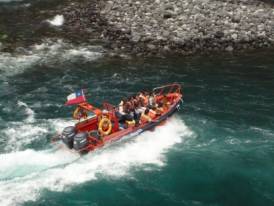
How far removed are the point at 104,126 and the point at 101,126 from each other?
206mm

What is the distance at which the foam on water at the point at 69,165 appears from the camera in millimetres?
25922

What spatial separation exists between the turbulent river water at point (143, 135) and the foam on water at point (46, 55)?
0.07 meters

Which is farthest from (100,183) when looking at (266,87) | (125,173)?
(266,87)

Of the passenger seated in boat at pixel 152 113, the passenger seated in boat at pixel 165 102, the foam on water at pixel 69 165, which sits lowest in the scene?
the foam on water at pixel 69 165

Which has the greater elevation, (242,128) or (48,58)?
(48,58)

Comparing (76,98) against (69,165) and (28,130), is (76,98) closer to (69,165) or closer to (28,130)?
(28,130)

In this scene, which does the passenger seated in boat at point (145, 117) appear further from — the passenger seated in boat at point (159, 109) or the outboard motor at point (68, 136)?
the outboard motor at point (68, 136)

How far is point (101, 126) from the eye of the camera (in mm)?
29609

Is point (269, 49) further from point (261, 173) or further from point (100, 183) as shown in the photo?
point (100, 183)

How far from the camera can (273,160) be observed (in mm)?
28547

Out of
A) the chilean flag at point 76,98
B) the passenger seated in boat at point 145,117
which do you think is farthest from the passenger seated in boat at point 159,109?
the chilean flag at point 76,98

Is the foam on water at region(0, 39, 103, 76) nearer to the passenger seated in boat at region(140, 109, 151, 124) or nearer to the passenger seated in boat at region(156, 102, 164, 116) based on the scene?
the passenger seated in boat at region(156, 102, 164, 116)

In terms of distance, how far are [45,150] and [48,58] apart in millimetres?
13768

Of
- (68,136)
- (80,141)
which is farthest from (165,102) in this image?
(68,136)
